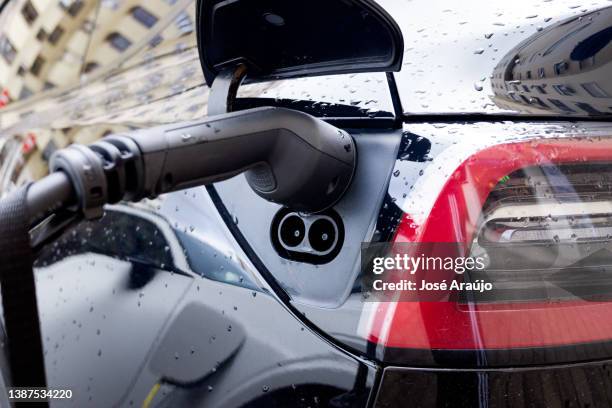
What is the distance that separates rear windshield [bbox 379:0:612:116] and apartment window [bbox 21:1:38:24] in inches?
53.6

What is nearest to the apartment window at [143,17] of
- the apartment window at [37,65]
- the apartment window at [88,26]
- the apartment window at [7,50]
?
the apartment window at [88,26]

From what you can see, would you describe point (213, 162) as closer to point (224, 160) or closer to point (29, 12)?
point (224, 160)

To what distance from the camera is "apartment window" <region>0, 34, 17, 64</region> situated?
2355 millimetres

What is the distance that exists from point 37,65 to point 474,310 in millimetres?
1658

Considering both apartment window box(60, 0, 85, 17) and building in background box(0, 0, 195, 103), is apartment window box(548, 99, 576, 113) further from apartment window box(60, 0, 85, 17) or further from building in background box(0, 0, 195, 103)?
apartment window box(60, 0, 85, 17)

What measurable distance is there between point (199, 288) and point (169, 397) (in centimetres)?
22

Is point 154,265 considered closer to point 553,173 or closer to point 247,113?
point 247,113

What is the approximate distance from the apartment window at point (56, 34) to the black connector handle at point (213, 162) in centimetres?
117

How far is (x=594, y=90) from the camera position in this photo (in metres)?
1.33

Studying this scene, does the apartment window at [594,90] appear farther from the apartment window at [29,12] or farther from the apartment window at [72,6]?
the apartment window at [29,12]

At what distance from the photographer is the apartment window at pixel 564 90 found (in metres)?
1.33

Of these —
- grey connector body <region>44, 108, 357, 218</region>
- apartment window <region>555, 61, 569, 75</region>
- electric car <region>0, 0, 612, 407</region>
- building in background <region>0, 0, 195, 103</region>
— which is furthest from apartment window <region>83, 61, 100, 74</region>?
apartment window <region>555, 61, 569, 75</region>

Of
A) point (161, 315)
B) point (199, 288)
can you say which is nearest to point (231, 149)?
point (199, 288)

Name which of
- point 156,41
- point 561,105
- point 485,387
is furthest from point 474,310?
point 156,41
